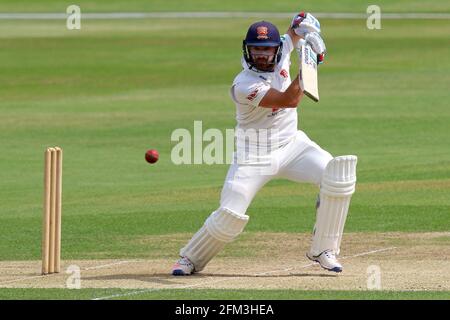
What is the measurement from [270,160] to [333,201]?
64 cm

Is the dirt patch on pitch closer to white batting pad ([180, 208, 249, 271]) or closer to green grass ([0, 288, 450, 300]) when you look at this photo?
white batting pad ([180, 208, 249, 271])

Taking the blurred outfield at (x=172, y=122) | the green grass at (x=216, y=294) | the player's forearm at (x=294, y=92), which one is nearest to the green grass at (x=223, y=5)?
the blurred outfield at (x=172, y=122)

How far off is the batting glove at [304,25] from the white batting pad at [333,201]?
1172 millimetres

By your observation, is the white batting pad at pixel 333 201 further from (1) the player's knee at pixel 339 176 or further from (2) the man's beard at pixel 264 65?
(2) the man's beard at pixel 264 65

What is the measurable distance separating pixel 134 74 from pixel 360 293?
74.4ft

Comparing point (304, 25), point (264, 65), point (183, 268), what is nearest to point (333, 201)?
point (264, 65)

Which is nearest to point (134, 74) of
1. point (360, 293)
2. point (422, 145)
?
point (422, 145)

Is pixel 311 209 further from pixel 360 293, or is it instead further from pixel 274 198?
pixel 360 293

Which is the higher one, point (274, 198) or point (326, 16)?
point (326, 16)

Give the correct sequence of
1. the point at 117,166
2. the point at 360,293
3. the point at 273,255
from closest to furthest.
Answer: the point at 360,293, the point at 273,255, the point at 117,166

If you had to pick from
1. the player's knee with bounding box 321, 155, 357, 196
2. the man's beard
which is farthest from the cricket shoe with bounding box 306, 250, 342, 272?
the man's beard

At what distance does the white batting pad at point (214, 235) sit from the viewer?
10.0m

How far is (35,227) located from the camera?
13.9 meters

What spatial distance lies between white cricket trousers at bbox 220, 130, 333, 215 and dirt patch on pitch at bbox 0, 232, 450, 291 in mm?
683
